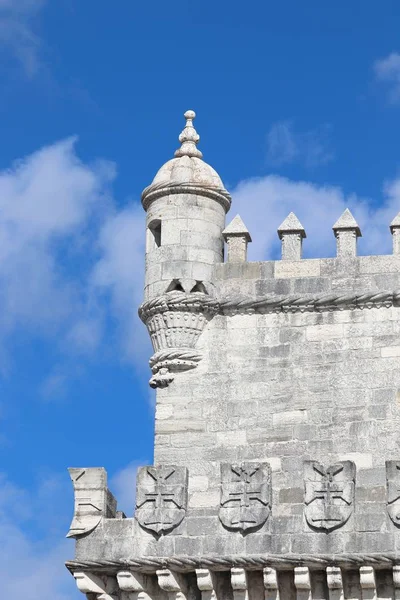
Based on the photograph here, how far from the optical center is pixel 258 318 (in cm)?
3183

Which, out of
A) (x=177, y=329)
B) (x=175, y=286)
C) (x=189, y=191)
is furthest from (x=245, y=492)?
(x=189, y=191)

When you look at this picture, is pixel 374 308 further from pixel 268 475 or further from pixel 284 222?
pixel 268 475

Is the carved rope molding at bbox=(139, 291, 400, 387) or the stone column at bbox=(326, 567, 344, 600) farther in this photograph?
the carved rope molding at bbox=(139, 291, 400, 387)

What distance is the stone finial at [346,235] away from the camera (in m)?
32.0

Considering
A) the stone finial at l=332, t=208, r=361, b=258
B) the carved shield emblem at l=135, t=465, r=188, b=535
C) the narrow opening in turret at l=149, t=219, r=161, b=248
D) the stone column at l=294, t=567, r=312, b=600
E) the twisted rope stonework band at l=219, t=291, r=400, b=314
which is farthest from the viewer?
the narrow opening in turret at l=149, t=219, r=161, b=248

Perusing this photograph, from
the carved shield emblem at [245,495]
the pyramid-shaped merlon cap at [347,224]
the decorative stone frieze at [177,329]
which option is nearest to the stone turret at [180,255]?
the decorative stone frieze at [177,329]

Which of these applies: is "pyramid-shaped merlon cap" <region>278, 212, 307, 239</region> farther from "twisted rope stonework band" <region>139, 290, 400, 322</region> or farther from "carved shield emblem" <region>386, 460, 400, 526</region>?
"carved shield emblem" <region>386, 460, 400, 526</region>

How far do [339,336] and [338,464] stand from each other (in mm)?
3854

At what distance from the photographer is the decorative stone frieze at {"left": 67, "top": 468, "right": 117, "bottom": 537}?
28469mm

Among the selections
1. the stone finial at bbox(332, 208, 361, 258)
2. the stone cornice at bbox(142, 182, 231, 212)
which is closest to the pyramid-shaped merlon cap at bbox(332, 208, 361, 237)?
the stone finial at bbox(332, 208, 361, 258)

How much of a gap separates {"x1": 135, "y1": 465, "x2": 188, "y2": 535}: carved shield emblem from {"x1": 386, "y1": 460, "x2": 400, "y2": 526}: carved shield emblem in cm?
298

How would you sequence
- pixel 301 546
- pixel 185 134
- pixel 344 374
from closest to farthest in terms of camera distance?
1. pixel 301 546
2. pixel 344 374
3. pixel 185 134

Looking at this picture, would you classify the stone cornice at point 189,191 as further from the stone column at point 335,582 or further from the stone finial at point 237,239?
the stone column at point 335,582

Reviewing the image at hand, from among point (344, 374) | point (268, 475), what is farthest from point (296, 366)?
point (268, 475)
